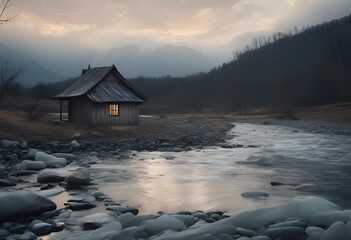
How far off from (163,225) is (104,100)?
24773 mm

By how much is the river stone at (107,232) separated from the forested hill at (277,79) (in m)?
86.7

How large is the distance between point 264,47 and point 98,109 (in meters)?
127

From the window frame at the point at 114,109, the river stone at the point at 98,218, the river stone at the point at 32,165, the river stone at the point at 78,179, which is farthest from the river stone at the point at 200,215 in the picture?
the window frame at the point at 114,109

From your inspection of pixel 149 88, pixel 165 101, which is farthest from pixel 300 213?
pixel 149 88

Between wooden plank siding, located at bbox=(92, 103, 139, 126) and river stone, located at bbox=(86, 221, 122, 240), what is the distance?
25.0m

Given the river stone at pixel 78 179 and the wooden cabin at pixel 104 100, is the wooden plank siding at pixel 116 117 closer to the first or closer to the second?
the wooden cabin at pixel 104 100

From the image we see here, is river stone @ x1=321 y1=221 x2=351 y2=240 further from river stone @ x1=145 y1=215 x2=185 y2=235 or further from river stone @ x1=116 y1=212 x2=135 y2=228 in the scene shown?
river stone @ x1=116 y1=212 x2=135 y2=228

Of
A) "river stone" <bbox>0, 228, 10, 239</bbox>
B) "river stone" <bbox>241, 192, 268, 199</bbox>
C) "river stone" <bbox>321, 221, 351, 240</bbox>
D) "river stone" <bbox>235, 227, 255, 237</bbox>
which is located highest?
"river stone" <bbox>321, 221, 351, 240</bbox>

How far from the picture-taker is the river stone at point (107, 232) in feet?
16.6

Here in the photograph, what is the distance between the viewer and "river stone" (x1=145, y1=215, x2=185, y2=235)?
18.1 ft

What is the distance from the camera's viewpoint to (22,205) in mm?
6254

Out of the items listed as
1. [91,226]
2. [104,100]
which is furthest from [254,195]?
[104,100]

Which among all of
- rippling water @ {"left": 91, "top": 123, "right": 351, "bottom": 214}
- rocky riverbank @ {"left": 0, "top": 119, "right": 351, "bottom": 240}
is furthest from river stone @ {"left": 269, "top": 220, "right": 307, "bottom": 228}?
rippling water @ {"left": 91, "top": 123, "right": 351, "bottom": 214}

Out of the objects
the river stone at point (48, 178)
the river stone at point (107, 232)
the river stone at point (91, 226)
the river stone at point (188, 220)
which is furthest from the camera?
the river stone at point (48, 178)
